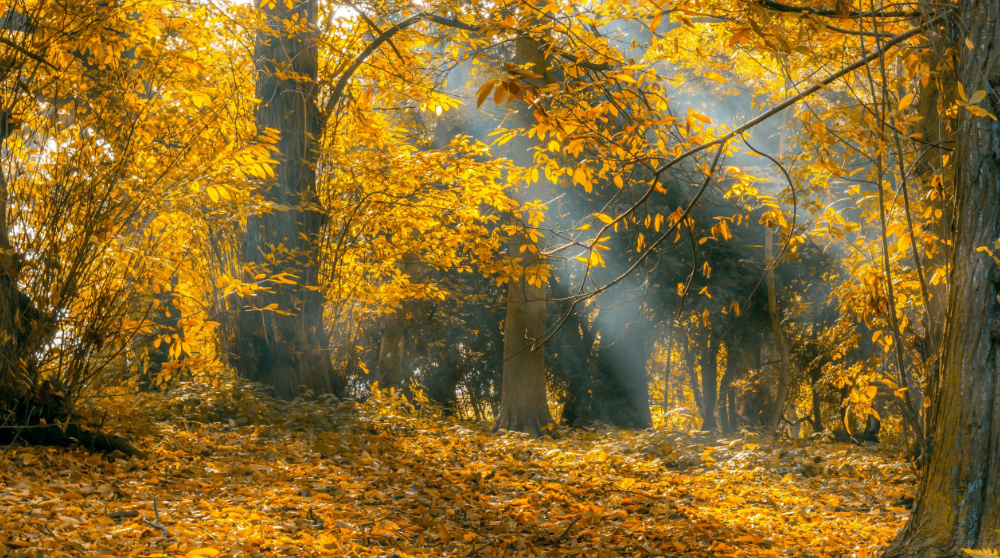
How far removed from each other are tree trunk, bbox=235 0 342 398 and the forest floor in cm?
88

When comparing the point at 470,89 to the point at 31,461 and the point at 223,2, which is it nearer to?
the point at 223,2

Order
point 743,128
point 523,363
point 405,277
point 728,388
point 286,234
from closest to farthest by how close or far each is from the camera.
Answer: point 743,128
point 286,234
point 523,363
point 405,277
point 728,388

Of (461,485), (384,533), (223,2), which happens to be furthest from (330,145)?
(384,533)

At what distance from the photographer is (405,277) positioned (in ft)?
33.7

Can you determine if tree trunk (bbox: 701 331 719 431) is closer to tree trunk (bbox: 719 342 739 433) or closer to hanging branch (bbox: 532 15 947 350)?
tree trunk (bbox: 719 342 739 433)

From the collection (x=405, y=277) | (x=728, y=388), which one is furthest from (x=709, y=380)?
(x=405, y=277)

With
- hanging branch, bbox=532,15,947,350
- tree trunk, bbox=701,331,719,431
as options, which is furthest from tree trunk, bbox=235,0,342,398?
tree trunk, bbox=701,331,719,431

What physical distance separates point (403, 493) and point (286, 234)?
4200 mm

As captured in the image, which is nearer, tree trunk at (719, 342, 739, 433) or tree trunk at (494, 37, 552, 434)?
tree trunk at (494, 37, 552, 434)

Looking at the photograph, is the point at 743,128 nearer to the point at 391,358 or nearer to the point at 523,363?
the point at 523,363

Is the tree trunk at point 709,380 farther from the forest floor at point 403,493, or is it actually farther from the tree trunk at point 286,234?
the tree trunk at point 286,234

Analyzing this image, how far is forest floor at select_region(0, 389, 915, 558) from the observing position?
3.41 meters

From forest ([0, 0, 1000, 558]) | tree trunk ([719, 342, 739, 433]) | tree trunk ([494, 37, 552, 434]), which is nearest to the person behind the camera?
forest ([0, 0, 1000, 558])

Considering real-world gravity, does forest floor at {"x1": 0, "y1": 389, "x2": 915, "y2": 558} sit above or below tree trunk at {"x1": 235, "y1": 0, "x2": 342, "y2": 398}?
below
